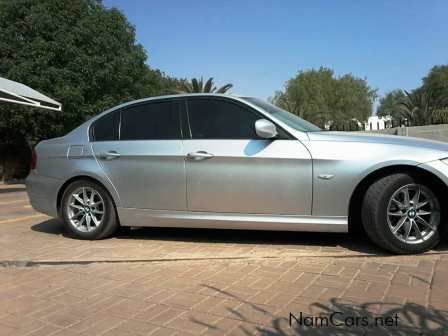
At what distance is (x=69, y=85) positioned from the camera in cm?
1683

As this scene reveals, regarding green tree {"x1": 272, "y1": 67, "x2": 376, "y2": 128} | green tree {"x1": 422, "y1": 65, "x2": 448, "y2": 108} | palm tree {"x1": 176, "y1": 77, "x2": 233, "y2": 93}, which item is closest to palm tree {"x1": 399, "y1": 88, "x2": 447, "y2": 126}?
palm tree {"x1": 176, "y1": 77, "x2": 233, "y2": 93}

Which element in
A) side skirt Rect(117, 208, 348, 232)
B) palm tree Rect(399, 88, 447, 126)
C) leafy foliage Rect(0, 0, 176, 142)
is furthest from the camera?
palm tree Rect(399, 88, 447, 126)

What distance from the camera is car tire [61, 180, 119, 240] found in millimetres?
5426

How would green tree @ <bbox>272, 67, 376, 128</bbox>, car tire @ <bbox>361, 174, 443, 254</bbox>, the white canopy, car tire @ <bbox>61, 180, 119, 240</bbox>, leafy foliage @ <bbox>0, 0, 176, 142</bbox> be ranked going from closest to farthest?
car tire @ <bbox>361, 174, 443, 254</bbox>, car tire @ <bbox>61, 180, 119, 240</bbox>, the white canopy, leafy foliage @ <bbox>0, 0, 176, 142</bbox>, green tree @ <bbox>272, 67, 376, 128</bbox>

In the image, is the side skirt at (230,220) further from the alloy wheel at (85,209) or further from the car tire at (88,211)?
the alloy wheel at (85,209)

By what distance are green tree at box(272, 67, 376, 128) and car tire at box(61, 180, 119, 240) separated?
48526 mm

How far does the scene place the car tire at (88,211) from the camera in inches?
214

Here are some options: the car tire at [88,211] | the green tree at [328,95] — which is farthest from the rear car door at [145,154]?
the green tree at [328,95]

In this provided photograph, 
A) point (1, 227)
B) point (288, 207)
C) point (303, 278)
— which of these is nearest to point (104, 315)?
point (303, 278)

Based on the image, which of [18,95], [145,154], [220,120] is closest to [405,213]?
[220,120]

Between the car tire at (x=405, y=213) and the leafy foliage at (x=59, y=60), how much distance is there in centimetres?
1421

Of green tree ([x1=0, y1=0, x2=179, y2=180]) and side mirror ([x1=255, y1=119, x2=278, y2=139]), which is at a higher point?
green tree ([x1=0, y1=0, x2=179, y2=180])

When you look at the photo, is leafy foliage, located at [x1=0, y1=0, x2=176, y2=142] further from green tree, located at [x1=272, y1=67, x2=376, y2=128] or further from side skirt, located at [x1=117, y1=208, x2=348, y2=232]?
green tree, located at [x1=272, y1=67, x2=376, y2=128]

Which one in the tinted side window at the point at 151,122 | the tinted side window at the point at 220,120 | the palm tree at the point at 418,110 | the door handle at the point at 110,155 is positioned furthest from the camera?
the palm tree at the point at 418,110
